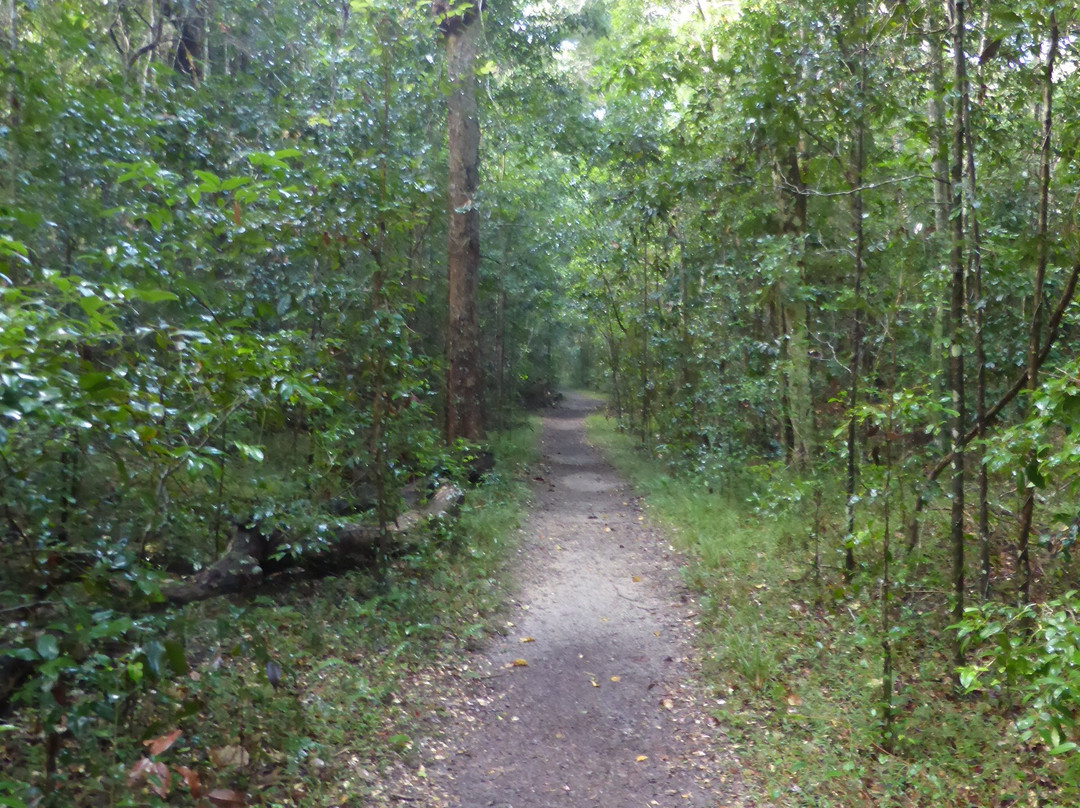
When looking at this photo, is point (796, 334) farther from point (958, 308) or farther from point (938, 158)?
point (958, 308)

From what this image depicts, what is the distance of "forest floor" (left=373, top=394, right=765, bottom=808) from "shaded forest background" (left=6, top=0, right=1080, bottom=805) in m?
0.71

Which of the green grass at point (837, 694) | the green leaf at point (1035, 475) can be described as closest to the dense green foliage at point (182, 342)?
the green grass at point (837, 694)

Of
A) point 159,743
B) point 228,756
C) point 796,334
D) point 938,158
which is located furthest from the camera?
point 796,334

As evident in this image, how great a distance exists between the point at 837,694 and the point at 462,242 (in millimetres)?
9399

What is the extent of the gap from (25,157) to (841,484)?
9294 mm

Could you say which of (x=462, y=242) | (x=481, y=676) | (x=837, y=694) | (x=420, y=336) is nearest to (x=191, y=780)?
(x=481, y=676)

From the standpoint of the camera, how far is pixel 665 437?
16.7 meters

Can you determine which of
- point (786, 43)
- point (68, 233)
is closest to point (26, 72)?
point (68, 233)

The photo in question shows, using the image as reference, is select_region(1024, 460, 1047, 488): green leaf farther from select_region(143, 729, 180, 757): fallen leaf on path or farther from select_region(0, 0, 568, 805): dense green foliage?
select_region(143, 729, 180, 757): fallen leaf on path

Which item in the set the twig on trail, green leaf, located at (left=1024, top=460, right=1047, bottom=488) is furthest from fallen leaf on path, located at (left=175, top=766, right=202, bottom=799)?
green leaf, located at (left=1024, top=460, right=1047, bottom=488)

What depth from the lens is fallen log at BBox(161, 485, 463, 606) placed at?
530 centimetres

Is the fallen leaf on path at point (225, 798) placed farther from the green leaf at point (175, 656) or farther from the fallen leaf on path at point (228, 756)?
the green leaf at point (175, 656)

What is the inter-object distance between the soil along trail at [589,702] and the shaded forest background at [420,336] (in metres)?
0.71

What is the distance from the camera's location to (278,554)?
569cm
